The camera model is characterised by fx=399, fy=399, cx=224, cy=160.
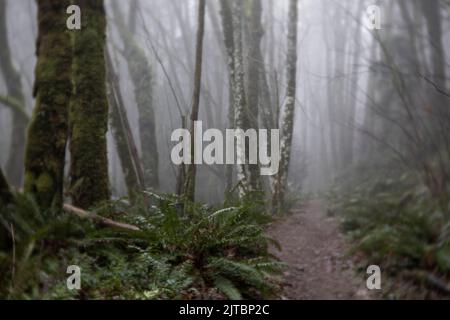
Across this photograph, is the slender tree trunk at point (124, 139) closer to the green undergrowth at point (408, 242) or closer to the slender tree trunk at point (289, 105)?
the slender tree trunk at point (289, 105)

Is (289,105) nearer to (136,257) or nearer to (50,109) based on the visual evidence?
(50,109)

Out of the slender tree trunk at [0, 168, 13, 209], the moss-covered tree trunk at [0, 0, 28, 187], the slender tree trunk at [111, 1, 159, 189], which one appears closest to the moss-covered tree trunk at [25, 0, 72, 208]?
the slender tree trunk at [0, 168, 13, 209]

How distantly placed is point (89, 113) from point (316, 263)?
3948 millimetres

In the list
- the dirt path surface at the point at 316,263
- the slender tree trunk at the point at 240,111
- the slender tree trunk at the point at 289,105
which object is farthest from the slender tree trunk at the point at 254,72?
the dirt path surface at the point at 316,263

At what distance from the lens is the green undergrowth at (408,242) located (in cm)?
435

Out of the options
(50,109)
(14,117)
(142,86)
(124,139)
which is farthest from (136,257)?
(142,86)

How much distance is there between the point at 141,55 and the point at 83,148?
8.59 m

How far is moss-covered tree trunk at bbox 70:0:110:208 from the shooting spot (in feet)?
17.9

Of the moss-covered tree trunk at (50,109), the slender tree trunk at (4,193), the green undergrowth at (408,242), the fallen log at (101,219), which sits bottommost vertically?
the green undergrowth at (408,242)

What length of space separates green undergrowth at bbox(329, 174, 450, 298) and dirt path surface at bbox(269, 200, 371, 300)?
27 centimetres

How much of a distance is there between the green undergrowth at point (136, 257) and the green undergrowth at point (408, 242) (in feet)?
4.86

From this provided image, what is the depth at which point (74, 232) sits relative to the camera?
4203 millimetres
